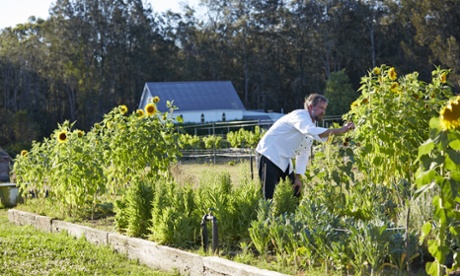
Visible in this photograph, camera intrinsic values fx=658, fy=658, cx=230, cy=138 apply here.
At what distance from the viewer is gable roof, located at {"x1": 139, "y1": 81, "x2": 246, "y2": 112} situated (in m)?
44.5

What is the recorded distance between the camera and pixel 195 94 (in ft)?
150

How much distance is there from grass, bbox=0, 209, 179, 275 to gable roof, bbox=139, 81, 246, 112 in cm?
3735

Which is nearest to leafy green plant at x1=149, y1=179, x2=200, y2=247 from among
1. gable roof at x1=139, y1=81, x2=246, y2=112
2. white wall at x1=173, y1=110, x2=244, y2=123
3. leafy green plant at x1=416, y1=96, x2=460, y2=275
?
leafy green plant at x1=416, y1=96, x2=460, y2=275

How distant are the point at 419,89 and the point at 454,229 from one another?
3.25 m

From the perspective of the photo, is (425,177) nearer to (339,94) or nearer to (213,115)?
(339,94)

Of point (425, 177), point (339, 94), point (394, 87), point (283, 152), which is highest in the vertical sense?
point (339, 94)

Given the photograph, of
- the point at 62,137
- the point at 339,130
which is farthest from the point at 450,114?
the point at 62,137

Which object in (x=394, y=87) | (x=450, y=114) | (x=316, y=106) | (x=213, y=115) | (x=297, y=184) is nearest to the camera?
(x=450, y=114)

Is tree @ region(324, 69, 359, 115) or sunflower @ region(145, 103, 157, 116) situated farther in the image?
tree @ region(324, 69, 359, 115)

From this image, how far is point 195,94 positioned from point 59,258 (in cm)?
4000

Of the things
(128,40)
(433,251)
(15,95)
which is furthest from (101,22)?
(433,251)

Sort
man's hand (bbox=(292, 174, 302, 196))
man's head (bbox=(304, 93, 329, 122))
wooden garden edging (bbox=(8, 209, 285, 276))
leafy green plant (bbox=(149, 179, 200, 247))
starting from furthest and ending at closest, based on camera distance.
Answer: man's hand (bbox=(292, 174, 302, 196)) < man's head (bbox=(304, 93, 329, 122)) < leafy green plant (bbox=(149, 179, 200, 247)) < wooden garden edging (bbox=(8, 209, 285, 276))

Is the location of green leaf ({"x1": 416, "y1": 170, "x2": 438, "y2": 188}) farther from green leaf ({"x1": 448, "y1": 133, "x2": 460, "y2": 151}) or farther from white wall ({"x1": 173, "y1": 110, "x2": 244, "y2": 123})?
white wall ({"x1": 173, "y1": 110, "x2": 244, "y2": 123})

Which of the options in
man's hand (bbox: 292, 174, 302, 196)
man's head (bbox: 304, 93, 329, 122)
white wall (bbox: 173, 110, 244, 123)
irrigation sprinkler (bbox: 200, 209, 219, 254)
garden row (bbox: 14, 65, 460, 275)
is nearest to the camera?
garden row (bbox: 14, 65, 460, 275)
